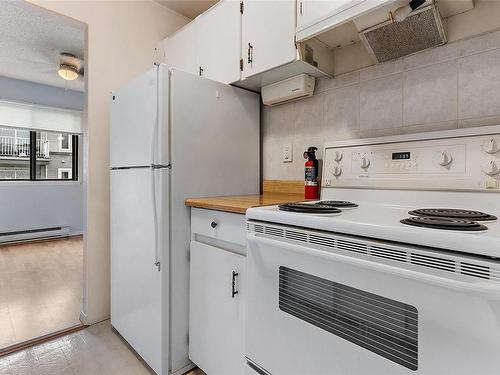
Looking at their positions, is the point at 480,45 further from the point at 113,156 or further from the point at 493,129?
the point at 113,156

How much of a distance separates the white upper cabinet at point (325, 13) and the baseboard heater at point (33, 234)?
5004mm

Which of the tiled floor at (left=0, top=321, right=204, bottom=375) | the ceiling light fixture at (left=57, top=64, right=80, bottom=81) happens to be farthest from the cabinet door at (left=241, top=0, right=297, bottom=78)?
the ceiling light fixture at (left=57, top=64, right=80, bottom=81)

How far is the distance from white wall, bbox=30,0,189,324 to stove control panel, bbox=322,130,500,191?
5.25 feet

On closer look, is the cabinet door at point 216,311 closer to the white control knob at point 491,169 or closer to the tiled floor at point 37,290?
the white control knob at point 491,169

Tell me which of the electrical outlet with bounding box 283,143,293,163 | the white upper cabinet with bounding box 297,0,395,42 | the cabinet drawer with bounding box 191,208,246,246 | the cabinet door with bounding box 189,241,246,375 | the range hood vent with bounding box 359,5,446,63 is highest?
the white upper cabinet with bounding box 297,0,395,42

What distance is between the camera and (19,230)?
173 inches

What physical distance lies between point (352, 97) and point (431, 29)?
0.44 meters

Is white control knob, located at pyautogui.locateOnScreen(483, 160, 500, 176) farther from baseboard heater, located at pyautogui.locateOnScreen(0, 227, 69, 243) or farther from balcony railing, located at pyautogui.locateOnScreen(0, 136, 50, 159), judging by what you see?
balcony railing, located at pyautogui.locateOnScreen(0, 136, 50, 159)

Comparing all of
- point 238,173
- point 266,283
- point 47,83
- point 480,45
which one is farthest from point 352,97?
point 47,83

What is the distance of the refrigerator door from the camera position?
146 cm

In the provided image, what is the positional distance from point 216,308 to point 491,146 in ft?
4.27

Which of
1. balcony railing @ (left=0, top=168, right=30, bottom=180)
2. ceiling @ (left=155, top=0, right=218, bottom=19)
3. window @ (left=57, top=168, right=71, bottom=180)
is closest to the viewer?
ceiling @ (left=155, top=0, right=218, bottom=19)

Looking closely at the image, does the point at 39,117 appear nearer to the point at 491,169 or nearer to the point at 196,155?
the point at 196,155

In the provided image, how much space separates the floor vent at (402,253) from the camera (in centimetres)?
57
